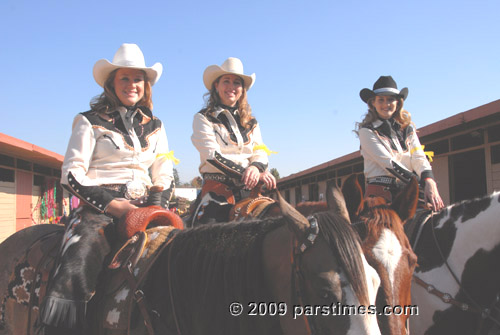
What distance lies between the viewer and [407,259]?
2.12 m

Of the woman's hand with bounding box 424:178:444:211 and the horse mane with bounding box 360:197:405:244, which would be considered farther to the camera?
the woman's hand with bounding box 424:178:444:211

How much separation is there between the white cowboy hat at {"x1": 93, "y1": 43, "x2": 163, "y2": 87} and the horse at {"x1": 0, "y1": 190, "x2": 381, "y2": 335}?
61.2 inches

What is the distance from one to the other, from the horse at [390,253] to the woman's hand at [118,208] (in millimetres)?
1405

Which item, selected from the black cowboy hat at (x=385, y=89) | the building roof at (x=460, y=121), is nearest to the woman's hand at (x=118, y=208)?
the black cowboy hat at (x=385, y=89)

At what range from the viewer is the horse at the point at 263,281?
1555mm

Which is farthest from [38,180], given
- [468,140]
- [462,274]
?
[462,274]

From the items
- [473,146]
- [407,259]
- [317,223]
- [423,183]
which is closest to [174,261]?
[317,223]

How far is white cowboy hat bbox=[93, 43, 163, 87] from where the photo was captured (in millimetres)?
3090

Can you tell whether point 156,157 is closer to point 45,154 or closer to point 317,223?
point 317,223

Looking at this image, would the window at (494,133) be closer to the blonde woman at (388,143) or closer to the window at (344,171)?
the blonde woman at (388,143)

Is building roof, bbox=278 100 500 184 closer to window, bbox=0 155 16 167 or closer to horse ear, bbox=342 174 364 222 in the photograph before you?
horse ear, bbox=342 174 364 222

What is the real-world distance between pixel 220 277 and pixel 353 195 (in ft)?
3.57

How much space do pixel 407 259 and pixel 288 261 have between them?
796 millimetres

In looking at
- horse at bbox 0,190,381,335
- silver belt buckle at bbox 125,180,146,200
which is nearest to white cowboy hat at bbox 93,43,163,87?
silver belt buckle at bbox 125,180,146,200
